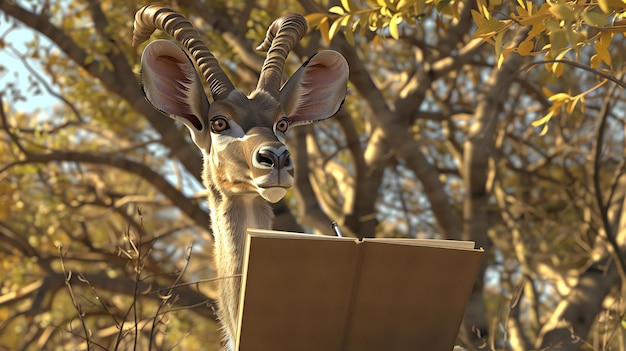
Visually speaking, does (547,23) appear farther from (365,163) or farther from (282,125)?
(365,163)

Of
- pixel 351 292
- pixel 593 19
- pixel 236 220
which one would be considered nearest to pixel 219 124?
pixel 236 220

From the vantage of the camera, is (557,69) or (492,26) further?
(557,69)

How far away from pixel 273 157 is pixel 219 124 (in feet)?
1.60

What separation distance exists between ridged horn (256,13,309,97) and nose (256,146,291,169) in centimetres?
60

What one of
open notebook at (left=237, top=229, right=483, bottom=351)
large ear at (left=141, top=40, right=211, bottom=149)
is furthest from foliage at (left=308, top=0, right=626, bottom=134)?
large ear at (left=141, top=40, right=211, bottom=149)

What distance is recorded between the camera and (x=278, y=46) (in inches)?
166

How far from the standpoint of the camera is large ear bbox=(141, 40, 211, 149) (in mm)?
3916

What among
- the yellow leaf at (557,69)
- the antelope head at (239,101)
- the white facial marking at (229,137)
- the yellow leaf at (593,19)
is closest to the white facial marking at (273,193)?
the antelope head at (239,101)

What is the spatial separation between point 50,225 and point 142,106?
3.61 m

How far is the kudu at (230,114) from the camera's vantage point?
12.5ft

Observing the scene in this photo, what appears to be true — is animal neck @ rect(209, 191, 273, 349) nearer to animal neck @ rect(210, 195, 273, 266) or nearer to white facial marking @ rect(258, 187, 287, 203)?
animal neck @ rect(210, 195, 273, 266)

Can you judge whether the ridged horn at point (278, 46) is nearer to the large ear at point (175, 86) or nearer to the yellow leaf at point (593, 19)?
the large ear at point (175, 86)

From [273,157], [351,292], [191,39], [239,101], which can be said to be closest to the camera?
[351,292]

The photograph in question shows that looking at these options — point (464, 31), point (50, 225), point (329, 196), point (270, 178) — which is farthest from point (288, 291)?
point (50, 225)
